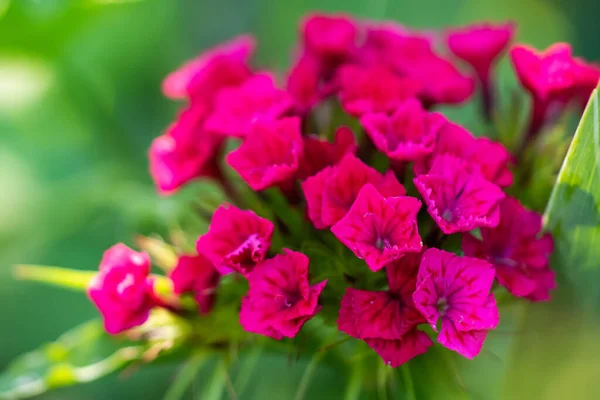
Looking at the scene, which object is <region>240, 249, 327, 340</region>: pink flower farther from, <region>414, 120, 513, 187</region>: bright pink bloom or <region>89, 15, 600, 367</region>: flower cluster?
<region>414, 120, 513, 187</region>: bright pink bloom

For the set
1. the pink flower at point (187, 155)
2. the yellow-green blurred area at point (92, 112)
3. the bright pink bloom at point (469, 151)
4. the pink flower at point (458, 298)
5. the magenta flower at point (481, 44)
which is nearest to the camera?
the pink flower at point (458, 298)

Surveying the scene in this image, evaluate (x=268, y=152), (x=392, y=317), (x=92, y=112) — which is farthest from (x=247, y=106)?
(x=92, y=112)

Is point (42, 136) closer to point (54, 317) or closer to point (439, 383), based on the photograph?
point (54, 317)

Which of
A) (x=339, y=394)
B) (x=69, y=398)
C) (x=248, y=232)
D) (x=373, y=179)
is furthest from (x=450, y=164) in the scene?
(x=69, y=398)

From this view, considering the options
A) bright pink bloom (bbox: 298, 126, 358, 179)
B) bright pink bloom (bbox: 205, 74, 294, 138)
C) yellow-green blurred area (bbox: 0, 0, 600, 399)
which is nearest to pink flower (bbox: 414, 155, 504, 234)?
bright pink bloom (bbox: 298, 126, 358, 179)

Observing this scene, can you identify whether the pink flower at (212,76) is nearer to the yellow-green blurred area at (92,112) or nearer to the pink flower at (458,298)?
the yellow-green blurred area at (92,112)

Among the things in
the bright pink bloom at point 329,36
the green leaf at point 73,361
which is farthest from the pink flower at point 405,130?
the green leaf at point 73,361

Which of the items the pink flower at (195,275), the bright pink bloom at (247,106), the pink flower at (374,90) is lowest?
the pink flower at (195,275)
